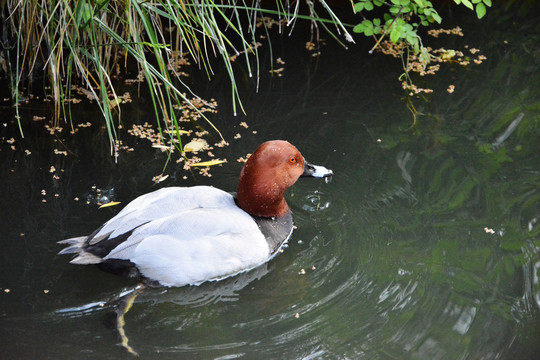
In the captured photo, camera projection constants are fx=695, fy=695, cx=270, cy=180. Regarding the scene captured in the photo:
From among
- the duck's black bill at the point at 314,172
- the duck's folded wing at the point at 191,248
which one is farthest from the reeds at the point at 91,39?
the duck's black bill at the point at 314,172

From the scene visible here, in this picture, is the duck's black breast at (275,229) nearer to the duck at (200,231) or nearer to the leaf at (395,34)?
the duck at (200,231)

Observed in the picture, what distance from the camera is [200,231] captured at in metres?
3.95

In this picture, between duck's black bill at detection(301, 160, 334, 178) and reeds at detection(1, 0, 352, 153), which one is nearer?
reeds at detection(1, 0, 352, 153)

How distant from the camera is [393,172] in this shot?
4926 mm

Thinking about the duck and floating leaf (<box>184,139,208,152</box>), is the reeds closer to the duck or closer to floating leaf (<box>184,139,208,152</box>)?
floating leaf (<box>184,139,208,152</box>)

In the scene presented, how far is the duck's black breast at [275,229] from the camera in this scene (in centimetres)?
423

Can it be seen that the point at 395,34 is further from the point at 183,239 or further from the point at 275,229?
the point at 183,239

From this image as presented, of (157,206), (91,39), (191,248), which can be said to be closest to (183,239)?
(191,248)

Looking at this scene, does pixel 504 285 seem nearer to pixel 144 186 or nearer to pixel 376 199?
pixel 376 199

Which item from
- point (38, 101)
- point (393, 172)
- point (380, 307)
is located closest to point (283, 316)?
point (380, 307)

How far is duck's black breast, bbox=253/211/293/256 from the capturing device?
4234 millimetres

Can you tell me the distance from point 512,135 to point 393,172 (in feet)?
3.51

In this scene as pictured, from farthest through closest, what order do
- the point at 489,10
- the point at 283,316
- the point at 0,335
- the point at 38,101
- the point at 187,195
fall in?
the point at 489,10 → the point at 38,101 → the point at 187,195 → the point at 283,316 → the point at 0,335

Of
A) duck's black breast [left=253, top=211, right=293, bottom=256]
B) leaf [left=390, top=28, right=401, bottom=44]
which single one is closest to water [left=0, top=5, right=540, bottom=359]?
duck's black breast [left=253, top=211, right=293, bottom=256]
